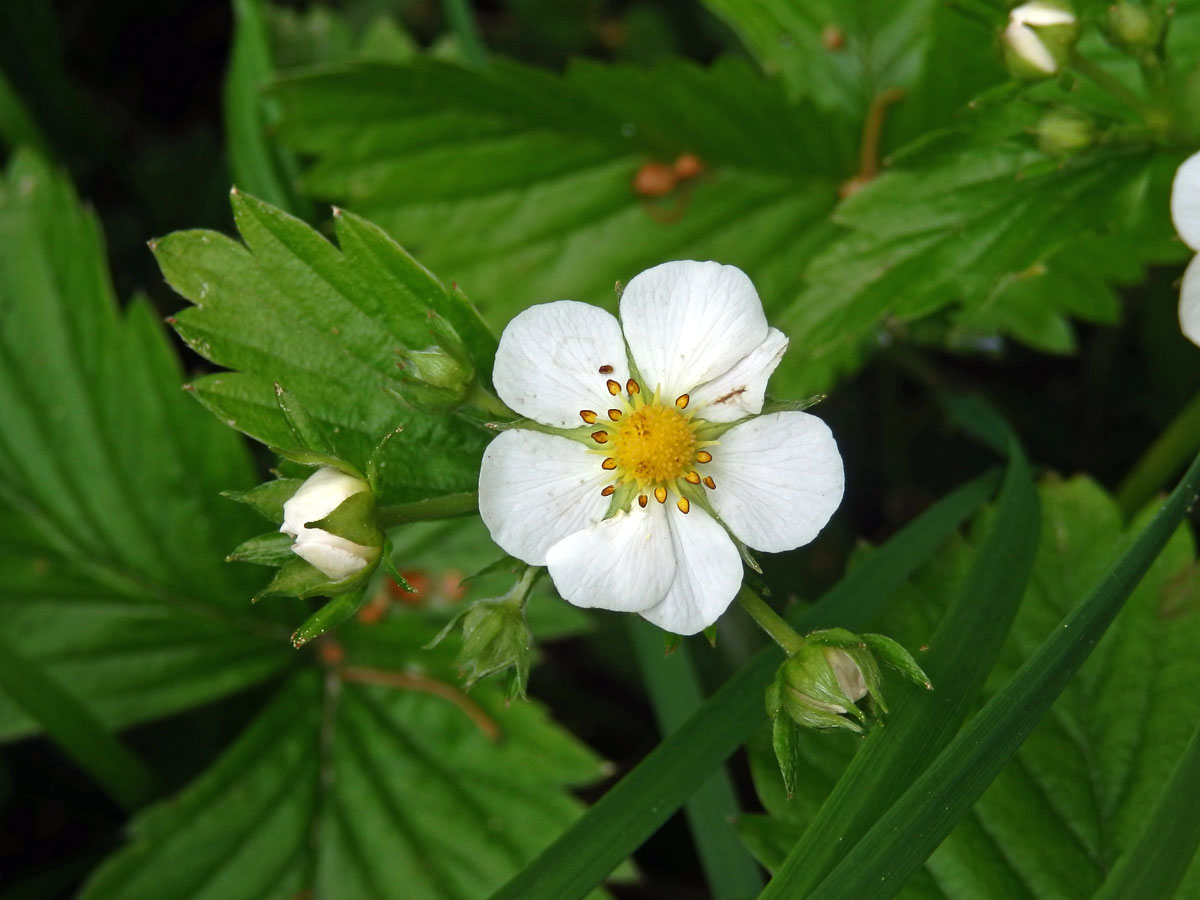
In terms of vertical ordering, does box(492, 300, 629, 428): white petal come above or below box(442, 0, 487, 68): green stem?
below

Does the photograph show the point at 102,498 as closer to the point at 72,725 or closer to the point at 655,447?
the point at 72,725

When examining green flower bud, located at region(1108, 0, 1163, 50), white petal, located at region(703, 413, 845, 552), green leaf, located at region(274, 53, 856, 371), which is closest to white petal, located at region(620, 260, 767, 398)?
white petal, located at region(703, 413, 845, 552)

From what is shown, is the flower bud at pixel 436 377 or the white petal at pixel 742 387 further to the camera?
the flower bud at pixel 436 377

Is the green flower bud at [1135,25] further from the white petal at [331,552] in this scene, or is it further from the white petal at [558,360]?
the white petal at [331,552]

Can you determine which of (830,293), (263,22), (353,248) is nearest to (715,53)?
(263,22)

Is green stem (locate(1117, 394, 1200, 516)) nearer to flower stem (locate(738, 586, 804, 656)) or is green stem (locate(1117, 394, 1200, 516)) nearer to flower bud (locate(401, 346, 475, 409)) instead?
flower stem (locate(738, 586, 804, 656))

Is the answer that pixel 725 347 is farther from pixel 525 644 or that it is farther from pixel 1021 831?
pixel 1021 831

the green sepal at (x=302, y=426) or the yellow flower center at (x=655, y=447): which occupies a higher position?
the green sepal at (x=302, y=426)

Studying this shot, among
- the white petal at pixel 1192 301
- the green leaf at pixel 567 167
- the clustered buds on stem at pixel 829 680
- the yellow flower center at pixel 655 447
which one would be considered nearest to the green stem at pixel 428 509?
the yellow flower center at pixel 655 447
